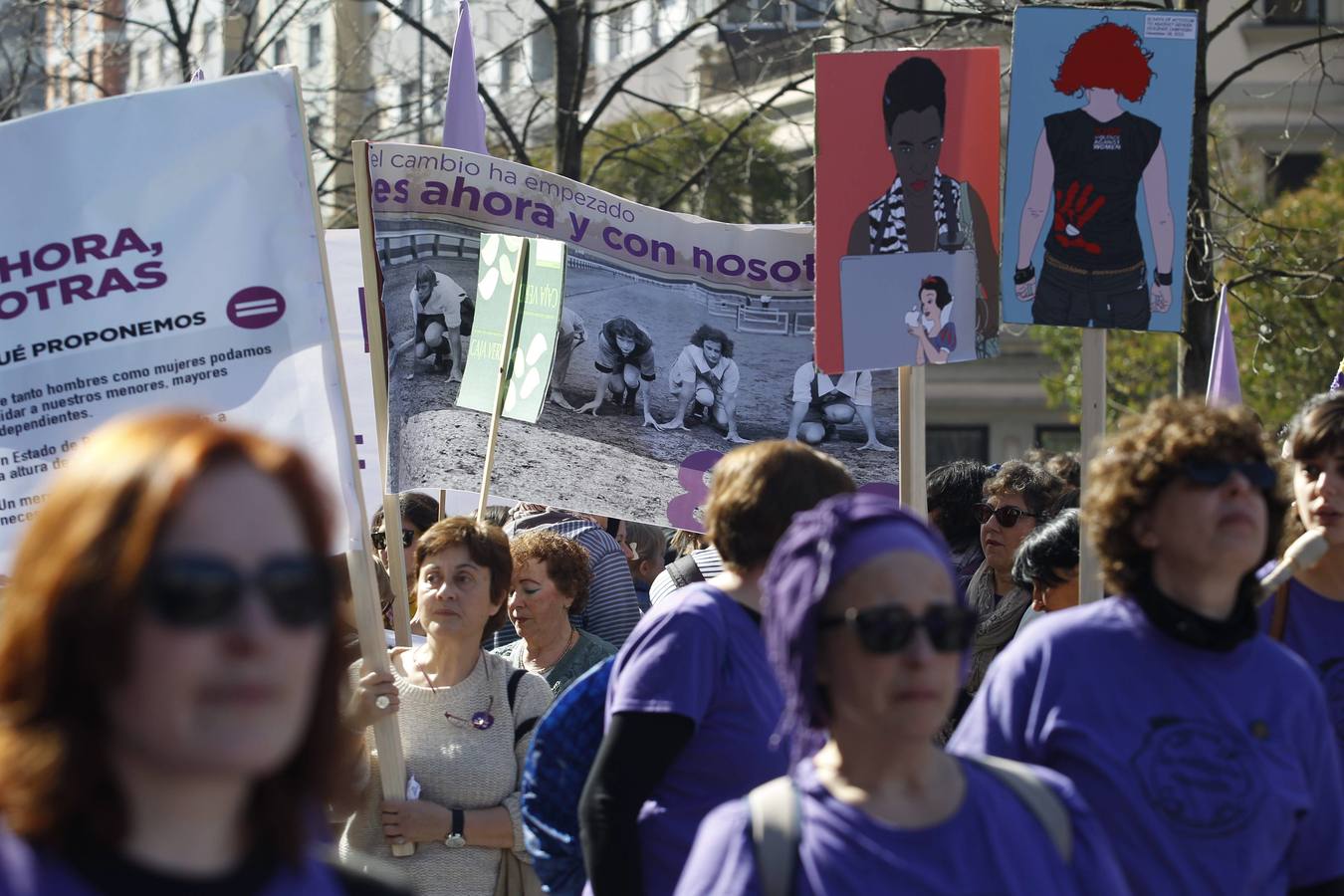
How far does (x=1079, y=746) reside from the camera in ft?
8.29

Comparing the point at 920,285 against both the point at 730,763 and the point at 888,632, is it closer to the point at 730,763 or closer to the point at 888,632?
the point at 730,763

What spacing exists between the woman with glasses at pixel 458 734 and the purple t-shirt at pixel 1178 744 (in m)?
1.92

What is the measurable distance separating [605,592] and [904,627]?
3981 mm

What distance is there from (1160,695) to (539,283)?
11.6 ft

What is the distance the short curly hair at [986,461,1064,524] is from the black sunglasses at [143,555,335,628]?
4.26 meters

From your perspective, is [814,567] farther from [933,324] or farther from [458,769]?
[933,324]

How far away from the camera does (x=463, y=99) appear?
6.45 metres

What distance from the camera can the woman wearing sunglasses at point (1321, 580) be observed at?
3197 millimetres

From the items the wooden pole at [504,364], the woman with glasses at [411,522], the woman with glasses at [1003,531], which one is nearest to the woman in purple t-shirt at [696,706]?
the woman with glasses at [1003,531]

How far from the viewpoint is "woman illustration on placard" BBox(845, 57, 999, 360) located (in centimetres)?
490

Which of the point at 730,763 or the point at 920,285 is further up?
the point at 920,285

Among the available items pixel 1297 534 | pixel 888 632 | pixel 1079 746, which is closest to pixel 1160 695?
pixel 1079 746

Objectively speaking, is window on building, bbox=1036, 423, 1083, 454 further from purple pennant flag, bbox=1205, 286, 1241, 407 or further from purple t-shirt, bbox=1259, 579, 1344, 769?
purple t-shirt, bbox=1259, 579, 1344, 769

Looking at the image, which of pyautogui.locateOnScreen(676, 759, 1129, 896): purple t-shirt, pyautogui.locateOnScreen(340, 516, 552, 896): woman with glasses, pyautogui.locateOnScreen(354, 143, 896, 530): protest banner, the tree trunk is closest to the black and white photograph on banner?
pyautogui.locateOnScreen(354, 143, 896, 530): protest banner
